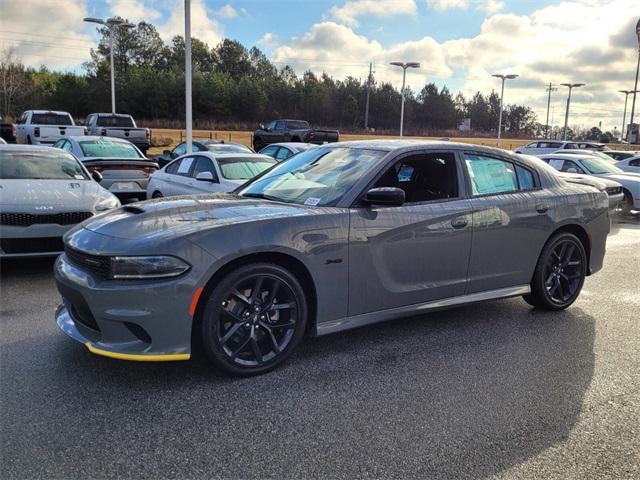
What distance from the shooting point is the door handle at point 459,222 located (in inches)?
173

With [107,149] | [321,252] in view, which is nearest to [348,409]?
[321,252]

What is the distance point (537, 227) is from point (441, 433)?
261 cm

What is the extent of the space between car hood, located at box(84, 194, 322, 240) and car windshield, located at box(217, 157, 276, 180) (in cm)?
431

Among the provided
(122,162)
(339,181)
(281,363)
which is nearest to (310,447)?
(281,363)

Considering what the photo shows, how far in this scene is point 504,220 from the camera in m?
4.71

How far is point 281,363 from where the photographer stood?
3.78m

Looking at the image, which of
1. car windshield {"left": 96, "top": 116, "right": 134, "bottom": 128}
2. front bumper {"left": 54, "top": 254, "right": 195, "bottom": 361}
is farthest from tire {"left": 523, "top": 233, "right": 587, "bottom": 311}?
car windshield {"left": 96, "top": 116, "right": 134, "bottom": 128}

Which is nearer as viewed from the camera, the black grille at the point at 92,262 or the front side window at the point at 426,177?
the black grille at the point at 92,262

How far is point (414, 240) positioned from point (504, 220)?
1.03m

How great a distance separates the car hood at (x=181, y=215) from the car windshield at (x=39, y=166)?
3.61 meters

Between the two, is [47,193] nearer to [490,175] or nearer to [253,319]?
[253,319]

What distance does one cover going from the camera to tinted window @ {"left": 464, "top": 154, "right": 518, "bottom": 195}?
15.5 feet

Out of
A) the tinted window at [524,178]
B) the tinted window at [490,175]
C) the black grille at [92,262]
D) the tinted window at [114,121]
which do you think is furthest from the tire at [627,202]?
the tinted window at [114,121]

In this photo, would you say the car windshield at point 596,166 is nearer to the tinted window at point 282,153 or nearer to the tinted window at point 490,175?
the tinted window at point 282,153
